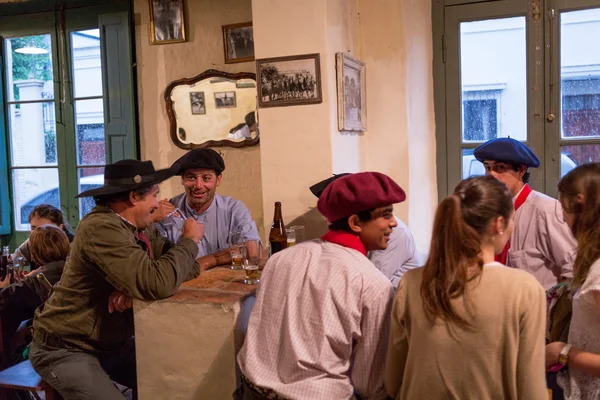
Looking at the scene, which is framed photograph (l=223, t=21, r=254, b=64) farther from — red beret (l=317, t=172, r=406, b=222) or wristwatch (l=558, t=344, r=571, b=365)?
wristwatch (l=558, t=344, r=571, b=365)

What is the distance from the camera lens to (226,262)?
2869 millimetres

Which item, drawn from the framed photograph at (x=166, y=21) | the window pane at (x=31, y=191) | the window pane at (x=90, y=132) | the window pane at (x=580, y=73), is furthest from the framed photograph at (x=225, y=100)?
the window pane at (x=580, y=73)

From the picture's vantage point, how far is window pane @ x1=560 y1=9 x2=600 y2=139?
12.5 ft

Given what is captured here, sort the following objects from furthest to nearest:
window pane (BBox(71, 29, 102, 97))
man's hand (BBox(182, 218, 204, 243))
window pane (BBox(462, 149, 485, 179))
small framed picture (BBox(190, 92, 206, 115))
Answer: window pane (BBox(71, 29, 102, 97)), small framed picture (BBox(190, 92, 206, 115)), window pane (BBox(462, 149, 485, 179)), man's hand (BBox(182, 218, 204, 243))

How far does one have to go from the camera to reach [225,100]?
436 cm

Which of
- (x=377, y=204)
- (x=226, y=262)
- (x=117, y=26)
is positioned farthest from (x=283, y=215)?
(x=117, y=26)

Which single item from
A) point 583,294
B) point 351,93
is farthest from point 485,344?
point 351,93

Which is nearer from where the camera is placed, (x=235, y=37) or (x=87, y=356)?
(x=87, y=356)

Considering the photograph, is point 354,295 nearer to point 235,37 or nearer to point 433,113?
point 433,113

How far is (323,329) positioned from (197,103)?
119 inches

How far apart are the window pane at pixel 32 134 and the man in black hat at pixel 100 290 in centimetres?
279

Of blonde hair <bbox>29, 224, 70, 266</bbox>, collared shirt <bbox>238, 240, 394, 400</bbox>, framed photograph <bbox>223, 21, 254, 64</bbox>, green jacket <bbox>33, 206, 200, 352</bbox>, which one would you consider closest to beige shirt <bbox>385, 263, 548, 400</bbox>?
collared shirt <bbox>238, 240, 394, 400</bbox>

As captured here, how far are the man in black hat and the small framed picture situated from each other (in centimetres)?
198

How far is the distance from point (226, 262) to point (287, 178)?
81 cm
